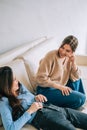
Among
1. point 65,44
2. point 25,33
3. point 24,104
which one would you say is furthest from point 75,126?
point 25,33

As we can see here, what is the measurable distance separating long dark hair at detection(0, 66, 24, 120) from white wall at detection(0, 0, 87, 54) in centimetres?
80

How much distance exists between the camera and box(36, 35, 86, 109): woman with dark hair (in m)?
2.08

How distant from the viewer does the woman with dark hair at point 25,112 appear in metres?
1.58

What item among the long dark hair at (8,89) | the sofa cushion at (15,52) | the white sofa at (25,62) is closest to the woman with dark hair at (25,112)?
the long dark hair at (8,89)

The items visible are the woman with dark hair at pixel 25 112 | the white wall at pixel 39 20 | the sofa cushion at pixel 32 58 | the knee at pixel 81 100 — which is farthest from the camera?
the white wall at pixel 39 20

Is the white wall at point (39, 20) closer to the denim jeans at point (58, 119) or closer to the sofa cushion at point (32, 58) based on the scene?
the sofa cushion at point (32, 58)

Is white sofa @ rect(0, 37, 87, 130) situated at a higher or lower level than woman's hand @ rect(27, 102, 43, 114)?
higher

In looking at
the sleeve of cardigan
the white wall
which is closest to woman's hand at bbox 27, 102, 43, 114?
the sleeve of cardigan

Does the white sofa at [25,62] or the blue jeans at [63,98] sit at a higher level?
the white sofa at [25,62]

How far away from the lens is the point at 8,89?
1618 mm

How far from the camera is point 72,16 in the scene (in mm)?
3842

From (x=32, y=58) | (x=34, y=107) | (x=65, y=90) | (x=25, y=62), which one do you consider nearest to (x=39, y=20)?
(x=32, y=58)

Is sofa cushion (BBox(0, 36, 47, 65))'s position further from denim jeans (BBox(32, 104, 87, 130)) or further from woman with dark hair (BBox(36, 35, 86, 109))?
denim jeans (BBox(32, 104, 87, 130))

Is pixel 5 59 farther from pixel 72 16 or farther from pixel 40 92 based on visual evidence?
pixel 72 16
